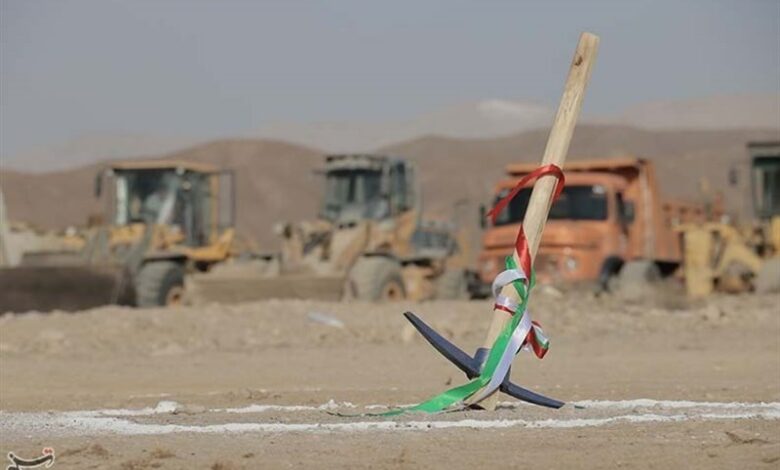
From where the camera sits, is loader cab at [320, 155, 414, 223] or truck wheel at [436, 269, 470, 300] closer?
loader cab at [320, 155, 414, 223]

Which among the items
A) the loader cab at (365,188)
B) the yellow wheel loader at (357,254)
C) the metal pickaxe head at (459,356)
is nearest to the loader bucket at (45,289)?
the yellow wheel loader at (357,254)

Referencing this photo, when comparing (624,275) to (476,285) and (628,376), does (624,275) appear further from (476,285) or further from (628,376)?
(628,376)

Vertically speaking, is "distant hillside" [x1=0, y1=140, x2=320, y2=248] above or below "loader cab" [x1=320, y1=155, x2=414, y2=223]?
below

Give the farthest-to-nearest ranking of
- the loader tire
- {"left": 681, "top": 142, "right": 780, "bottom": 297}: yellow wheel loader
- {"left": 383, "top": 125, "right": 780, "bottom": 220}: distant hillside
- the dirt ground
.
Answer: {"left": 383, "top": 125, "right": 780, "bottom": 220}: distant hillside
{"left": 681, "top": 142, "right": 780, "bottom": 297}: yellow wheel loader
the loader tire
the dirt ground

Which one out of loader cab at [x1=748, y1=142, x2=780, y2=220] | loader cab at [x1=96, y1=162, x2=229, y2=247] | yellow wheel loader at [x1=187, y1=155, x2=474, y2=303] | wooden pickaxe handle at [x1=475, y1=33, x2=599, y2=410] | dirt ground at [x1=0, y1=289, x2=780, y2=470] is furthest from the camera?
loader cab at [x1=748, y1=142, x2=780, y2=220]

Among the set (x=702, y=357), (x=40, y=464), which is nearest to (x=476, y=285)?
(x=702, y=357)

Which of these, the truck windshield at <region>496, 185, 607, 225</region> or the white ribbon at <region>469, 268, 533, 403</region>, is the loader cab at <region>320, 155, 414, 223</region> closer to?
the truck windshield at <region>496, 185, 607, 225</region>

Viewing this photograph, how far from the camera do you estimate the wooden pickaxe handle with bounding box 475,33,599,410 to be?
9.95 m

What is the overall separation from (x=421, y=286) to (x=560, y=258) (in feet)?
15.4

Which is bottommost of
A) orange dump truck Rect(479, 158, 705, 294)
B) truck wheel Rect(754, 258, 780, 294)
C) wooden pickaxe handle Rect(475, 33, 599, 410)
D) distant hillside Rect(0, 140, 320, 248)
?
distant hillside Rect(0, 140, 320, 248)

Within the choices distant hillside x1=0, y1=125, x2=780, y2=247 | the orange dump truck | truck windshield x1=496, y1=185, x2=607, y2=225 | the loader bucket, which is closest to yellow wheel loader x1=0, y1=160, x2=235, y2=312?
the loader bucket

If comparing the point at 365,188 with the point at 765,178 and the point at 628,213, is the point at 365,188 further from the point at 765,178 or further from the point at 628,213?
the point at 765,178

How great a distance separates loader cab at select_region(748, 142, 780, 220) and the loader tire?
12.5 m

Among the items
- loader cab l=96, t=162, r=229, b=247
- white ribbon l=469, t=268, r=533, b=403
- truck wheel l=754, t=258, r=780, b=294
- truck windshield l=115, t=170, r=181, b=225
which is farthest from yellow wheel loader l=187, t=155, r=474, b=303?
white ribbon l=469, t=268, r=533, b=403
